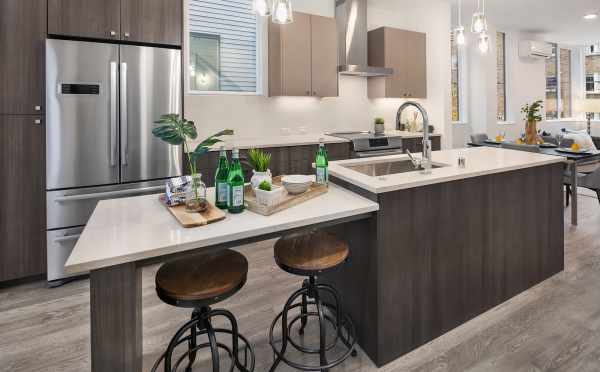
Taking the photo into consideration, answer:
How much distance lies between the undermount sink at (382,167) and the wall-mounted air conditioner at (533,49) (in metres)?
6.37

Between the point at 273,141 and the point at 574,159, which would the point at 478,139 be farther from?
the point at 273,141

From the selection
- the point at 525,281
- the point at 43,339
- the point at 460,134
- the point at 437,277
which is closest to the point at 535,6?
the point at 460,134

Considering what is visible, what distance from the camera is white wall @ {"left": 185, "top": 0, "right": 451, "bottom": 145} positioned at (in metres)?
4.03

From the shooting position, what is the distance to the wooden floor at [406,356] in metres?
1.79

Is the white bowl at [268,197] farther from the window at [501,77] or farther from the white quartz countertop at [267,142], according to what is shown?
the window at [501,77]

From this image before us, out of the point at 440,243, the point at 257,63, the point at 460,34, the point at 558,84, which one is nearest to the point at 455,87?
the point at 558,84

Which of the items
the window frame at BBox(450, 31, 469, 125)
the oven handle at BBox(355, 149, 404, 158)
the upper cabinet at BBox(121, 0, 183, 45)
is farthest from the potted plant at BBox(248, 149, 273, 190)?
the window frame at BBox(450, 31, 469, 125)

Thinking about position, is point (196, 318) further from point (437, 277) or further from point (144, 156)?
point (144, 156)

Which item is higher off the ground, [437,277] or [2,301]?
[437,277]


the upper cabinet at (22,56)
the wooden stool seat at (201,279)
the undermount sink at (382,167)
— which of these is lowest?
the wooden stool seat at (201,279)

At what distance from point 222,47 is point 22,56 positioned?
203 centimetres

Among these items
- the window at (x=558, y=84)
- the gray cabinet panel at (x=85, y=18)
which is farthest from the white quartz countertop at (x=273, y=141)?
the window at (x=558, y=84)

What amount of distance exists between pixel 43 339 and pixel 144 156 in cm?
143

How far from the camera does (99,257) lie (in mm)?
1078
